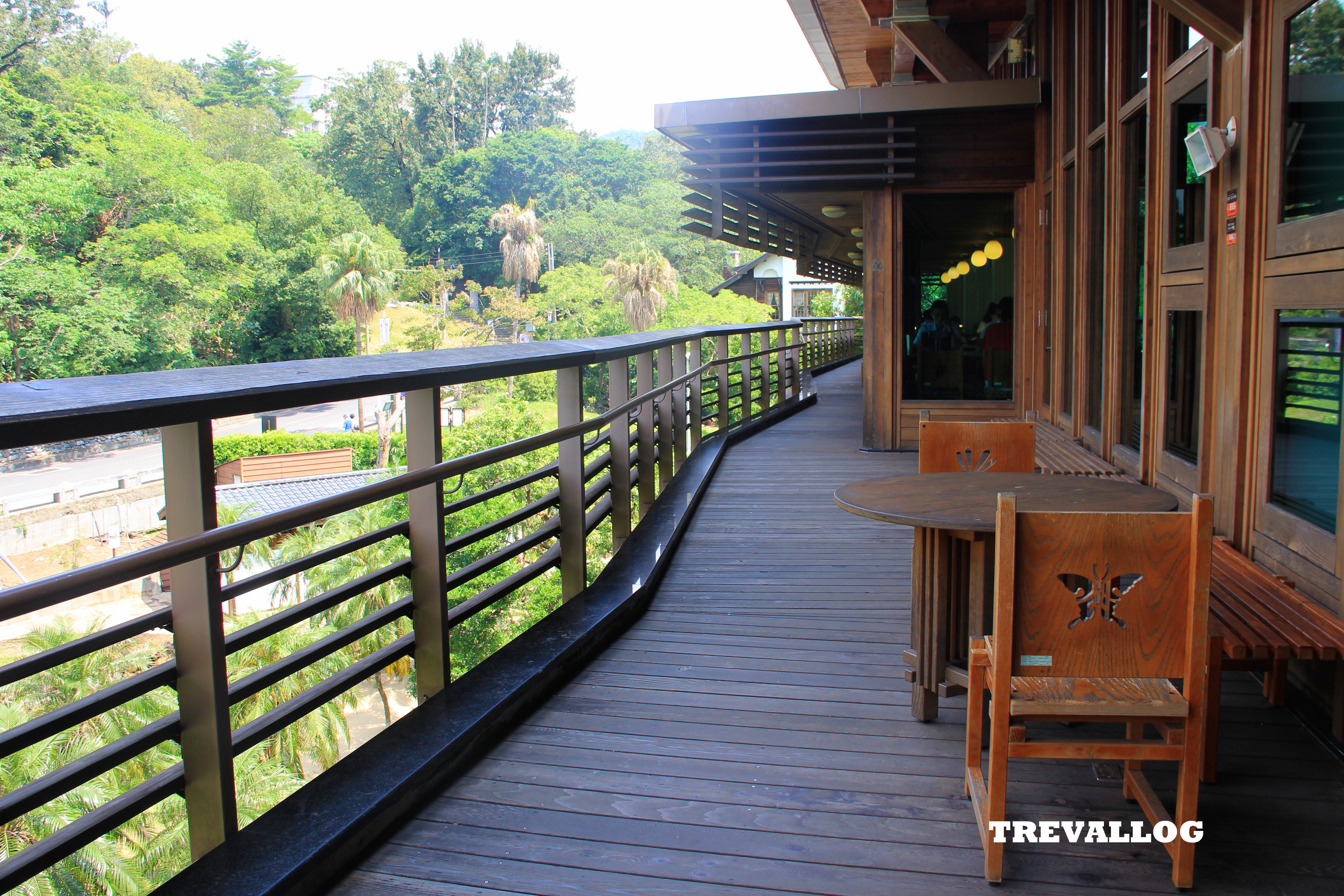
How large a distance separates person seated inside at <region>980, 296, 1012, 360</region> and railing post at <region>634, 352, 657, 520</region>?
169 inches

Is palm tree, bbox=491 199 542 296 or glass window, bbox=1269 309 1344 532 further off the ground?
palm tree, bbox=491 199 542 296

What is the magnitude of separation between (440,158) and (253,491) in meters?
50.8

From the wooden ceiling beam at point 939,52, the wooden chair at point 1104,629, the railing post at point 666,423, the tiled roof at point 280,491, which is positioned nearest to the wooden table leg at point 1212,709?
the wooden chair at point 1104,629

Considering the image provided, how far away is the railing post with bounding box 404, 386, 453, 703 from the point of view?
8.87 feet

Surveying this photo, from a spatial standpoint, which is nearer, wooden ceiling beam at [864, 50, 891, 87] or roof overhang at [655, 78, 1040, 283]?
roof overhang at [655, 78, 1040, 283]

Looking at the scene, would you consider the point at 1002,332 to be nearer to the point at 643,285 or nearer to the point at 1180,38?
the point at 1180,38

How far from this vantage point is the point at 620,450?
4.61m

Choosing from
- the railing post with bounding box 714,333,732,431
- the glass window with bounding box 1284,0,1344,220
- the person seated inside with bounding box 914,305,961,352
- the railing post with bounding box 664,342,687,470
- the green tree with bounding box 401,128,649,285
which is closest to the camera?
the glass window with bounding box 1284,0,1344,220

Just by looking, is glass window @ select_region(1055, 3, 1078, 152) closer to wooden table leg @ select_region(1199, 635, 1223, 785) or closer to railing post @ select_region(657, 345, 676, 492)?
railing post @ select_region(657, 345, 676, 492)

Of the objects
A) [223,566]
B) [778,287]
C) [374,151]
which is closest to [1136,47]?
[223,566]

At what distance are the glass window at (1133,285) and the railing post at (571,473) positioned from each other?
2855 mm

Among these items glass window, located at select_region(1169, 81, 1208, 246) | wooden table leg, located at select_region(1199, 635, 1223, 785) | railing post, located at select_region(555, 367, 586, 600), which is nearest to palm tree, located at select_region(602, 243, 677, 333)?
glass window, located at select_region(1169, 81, 1208, 246)

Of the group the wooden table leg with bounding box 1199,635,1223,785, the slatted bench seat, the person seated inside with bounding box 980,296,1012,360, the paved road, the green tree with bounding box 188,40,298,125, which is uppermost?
the green tree with bounding box 188,40,298,125

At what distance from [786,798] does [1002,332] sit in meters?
7.01
